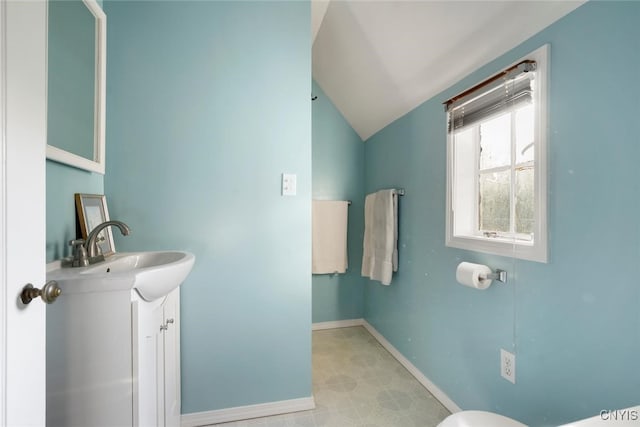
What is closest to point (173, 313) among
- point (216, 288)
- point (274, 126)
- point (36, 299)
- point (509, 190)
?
point (216, 288)

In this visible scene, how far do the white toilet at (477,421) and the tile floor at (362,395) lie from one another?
520mm

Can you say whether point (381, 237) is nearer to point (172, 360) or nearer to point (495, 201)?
point (495, 201)

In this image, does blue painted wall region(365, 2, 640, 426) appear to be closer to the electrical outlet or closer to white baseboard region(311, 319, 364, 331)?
the electrical outlet

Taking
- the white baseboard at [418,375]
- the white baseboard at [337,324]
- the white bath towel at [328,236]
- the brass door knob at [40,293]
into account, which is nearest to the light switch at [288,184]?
the brass door knob at [40,293]

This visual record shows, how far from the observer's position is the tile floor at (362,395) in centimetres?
155

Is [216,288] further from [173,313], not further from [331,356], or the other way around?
[331,356]

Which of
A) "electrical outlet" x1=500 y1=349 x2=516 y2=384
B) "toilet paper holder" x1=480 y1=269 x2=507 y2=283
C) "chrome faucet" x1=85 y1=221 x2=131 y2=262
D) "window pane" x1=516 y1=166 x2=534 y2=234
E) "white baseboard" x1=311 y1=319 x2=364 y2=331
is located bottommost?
"white baseboard" x1=311 y1=319 x2=364 y2=331

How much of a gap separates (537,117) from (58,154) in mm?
1812

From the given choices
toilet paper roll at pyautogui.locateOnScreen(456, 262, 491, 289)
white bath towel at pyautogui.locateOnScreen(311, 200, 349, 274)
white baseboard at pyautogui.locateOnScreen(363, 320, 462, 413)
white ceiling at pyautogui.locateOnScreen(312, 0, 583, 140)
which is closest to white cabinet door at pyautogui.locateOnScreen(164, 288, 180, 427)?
toilet paper roll at pyautogui.locateOnScreen(456, 262, 491, 289)

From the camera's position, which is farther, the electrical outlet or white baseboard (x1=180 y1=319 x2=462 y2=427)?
→ white baseboard (x1=180 y1=319 x2=462 y2=427)

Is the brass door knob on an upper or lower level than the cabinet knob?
upper

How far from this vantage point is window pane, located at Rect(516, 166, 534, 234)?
1.23 meters

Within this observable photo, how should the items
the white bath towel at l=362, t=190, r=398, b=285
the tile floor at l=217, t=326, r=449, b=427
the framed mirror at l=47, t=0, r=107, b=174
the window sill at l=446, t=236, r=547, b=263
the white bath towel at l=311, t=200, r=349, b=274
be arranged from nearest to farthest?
1. the framed mirror at l=47, t=0, r=107, b=174
2. the window sill at l=446, t=236, r=547, b=263
3. the tile floor at l=217, t=326, r=449, b=427
4. the white bath towel at l=362, t=190, r=398, b=285
5. the white bath towel at l=311, t=200, r=349, b=274

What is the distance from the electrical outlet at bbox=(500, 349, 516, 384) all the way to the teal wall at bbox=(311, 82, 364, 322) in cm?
175
